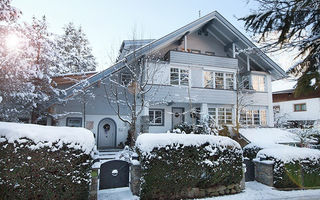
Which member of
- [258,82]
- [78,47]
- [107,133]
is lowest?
[107,133]

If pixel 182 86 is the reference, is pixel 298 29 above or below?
below

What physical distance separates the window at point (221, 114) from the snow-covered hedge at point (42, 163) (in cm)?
1167

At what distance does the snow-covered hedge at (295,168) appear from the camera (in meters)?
6.82

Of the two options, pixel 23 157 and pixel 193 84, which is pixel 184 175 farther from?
pixel 193 84

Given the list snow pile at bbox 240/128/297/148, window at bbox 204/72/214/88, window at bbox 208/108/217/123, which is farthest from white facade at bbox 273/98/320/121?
window at bbox 204/72/214/88

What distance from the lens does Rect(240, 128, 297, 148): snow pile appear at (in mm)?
13244

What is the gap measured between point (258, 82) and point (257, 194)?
1258 cm

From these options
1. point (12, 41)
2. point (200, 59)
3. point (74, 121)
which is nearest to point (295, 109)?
point (200, 59)

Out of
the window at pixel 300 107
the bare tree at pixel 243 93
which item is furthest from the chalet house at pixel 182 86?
the window at pixel 300 107

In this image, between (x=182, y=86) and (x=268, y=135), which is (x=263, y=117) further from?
(x=182, y=86)

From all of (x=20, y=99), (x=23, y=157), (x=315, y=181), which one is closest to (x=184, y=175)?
(x=23, y=157)

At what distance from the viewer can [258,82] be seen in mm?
16328

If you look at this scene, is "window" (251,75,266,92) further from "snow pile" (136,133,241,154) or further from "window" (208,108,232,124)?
"snow pile" (136,133,241,154)

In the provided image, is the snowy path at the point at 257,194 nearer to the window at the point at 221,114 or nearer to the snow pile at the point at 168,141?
the snow pile at the point at 168,141
